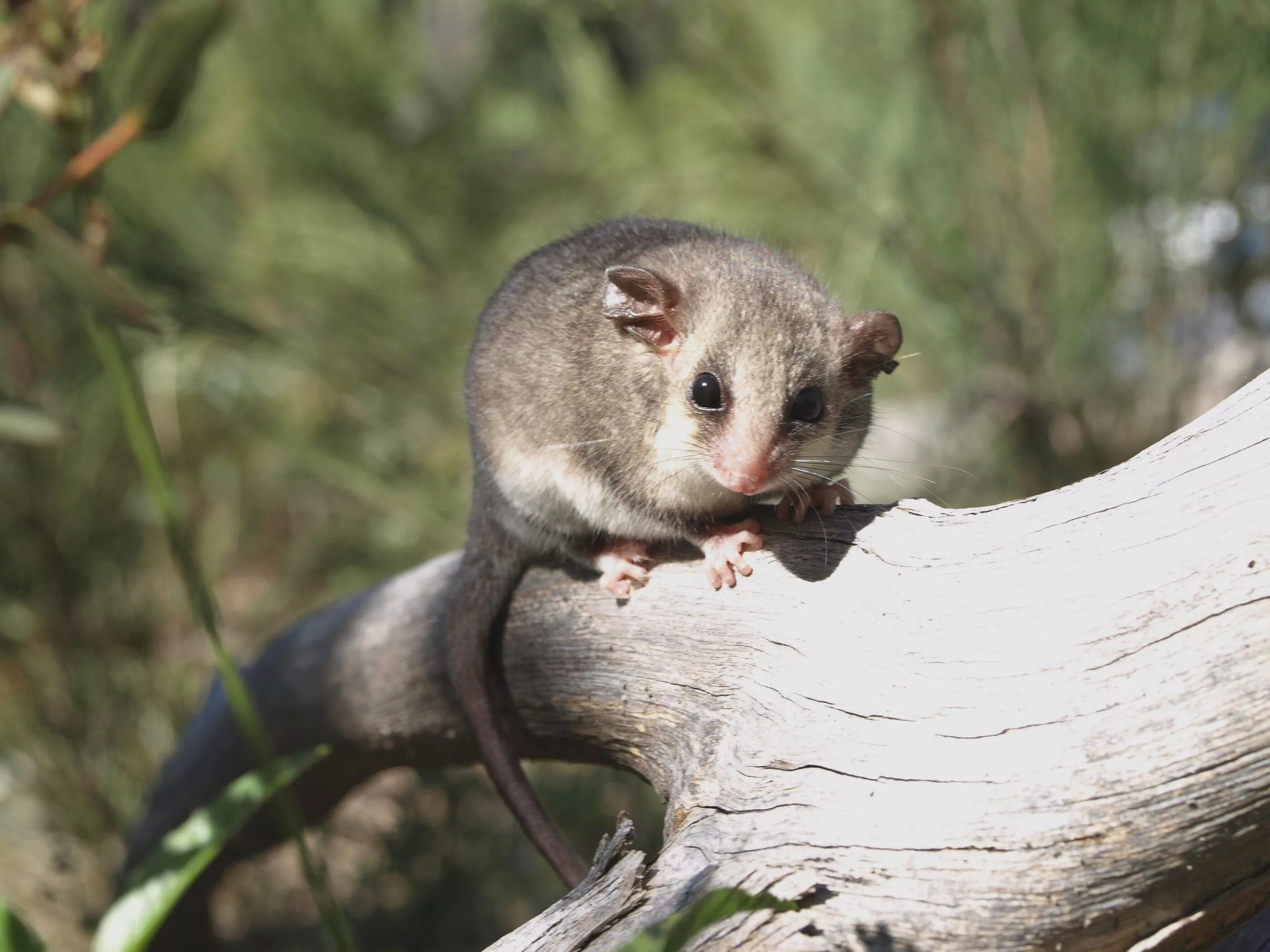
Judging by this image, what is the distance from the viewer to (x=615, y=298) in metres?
2.64

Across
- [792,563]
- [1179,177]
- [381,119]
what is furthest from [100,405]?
[1179,177]

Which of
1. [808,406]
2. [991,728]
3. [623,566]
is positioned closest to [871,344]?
[808,406]

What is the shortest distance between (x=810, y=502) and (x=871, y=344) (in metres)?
0.40

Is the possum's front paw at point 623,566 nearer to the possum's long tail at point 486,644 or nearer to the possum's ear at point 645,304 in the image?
the possum's long tail at point 486,644

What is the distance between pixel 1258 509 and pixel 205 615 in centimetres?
173

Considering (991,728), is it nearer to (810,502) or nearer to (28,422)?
(810,502)

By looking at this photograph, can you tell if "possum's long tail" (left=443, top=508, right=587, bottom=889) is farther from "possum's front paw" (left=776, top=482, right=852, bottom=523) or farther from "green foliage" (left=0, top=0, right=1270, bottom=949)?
"green foliage" (left=0, top=0, right=1270, bottom=949)

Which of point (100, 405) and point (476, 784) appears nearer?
point (476, 784)

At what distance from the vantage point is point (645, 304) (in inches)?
104

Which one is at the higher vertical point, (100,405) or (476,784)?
(100,405)

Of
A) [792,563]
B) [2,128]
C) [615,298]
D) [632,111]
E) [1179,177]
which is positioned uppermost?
[2,128]

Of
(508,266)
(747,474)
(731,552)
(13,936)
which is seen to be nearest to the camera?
(13,936)

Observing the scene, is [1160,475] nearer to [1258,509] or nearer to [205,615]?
[1258,509]

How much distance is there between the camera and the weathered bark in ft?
5.69
